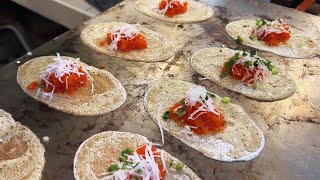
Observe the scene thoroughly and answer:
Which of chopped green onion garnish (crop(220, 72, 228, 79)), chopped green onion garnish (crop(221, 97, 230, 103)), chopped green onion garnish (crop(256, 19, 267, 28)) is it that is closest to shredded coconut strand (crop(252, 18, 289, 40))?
chopped green onion garnish (crop(256, 19, 267, 28))

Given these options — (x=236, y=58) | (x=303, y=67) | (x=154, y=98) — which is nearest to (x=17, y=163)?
(x=154, y=98)

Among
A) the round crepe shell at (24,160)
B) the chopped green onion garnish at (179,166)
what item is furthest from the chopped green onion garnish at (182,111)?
the round crepe shell at (24,160)

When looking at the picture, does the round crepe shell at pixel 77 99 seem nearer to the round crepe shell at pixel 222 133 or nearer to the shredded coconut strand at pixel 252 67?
the round crepe shell at pixel 222 133

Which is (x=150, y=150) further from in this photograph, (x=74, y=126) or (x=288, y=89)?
(x=288, y=89)

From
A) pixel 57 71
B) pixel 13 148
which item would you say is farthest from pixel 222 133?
pixel 13 148

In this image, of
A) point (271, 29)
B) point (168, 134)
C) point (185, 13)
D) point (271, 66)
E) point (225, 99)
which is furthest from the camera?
point (185, 13)

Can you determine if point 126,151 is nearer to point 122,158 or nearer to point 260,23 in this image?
point 122,158
